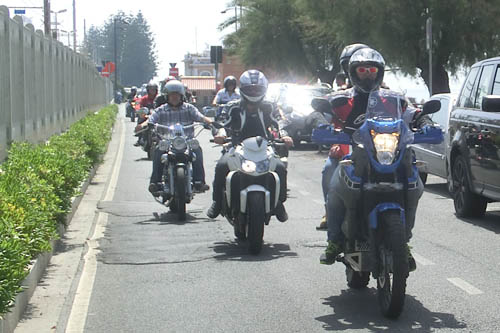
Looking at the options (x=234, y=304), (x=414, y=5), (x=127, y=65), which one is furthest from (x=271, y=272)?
(x=127, y=65)

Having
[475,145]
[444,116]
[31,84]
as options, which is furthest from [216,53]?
[475,145]

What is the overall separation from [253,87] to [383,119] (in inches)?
145

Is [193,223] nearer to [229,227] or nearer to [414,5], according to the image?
[229,227]

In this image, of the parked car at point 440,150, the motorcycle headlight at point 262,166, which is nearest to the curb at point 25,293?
the motorcycle headlight at point 262,166

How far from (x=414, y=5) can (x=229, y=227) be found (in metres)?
22.0

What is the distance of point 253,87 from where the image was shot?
10305 millimetres

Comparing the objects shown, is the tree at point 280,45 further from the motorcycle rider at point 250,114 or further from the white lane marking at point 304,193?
the motorcycle rider at point 250,114

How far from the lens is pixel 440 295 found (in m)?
7.45

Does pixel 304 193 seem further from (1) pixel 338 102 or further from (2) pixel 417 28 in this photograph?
(2) pixel 417 28

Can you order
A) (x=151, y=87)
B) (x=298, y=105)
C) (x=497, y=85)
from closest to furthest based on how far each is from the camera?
(x=497, y=85), (x=151, y=87), (x=298, y=105)

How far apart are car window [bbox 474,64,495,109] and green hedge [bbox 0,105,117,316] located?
4.98 m

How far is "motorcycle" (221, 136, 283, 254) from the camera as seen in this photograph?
9.24 metres

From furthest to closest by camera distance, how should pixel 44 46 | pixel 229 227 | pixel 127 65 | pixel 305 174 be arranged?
1. pixel 127 65
2. pixel 44 46
3. pixel 305 174
4. pixel 229 227

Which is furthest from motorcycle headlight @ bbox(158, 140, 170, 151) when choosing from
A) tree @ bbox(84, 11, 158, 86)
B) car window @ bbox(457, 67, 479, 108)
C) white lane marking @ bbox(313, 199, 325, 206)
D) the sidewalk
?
tree @ bbox(84, 11, 158, 86)
